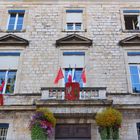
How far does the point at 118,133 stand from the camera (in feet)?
36.3

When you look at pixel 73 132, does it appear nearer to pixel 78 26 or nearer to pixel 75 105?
pixel 75 105

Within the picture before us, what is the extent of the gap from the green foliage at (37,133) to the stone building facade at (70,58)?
0.67 meters

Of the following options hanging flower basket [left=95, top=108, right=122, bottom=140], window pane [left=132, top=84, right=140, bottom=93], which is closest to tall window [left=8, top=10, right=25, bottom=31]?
window pane [left=132, top=84, right=140, bottom=93]

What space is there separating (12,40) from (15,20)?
197 cm

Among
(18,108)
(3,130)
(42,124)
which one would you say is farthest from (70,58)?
(3,130)

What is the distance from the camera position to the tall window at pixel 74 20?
15534mm

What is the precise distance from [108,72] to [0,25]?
6.50m

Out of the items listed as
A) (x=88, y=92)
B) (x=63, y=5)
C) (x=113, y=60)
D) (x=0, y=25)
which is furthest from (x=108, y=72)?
(x=0, y=25)

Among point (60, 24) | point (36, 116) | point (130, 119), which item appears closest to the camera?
point (36, 116)

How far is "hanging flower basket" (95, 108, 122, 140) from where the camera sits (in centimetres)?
1072

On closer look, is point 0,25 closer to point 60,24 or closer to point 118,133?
point 60,24

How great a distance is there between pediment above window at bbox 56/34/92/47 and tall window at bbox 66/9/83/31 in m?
1.14

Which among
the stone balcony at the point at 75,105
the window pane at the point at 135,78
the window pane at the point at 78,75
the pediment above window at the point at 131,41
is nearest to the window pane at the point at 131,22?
the pediment above window at the point at 131,41

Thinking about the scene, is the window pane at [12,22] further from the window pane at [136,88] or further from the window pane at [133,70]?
the window pane at [136,88]
